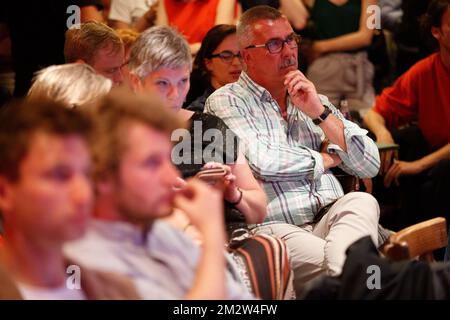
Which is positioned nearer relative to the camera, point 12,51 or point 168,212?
point 168,212

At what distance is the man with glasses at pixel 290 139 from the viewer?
269cm

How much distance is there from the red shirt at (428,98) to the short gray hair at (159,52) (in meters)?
1.76

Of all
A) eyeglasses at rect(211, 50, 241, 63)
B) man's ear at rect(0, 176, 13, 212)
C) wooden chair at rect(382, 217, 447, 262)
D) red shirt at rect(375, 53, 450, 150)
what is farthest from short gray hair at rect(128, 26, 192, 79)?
red shirt at rect(375, 53, 450, 150)

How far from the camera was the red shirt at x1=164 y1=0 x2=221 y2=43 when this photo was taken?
3.97m

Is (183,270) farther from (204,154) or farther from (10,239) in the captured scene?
(204,154)

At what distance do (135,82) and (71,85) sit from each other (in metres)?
0.54

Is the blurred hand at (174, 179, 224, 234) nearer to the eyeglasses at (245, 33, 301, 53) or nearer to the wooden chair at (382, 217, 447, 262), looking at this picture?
the wooden chair at (382, 217, 447, 262)

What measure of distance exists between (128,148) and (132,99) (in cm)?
9

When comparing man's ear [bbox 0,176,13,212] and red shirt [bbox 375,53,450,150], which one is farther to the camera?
red shirt [bbox 375,53,450,150]

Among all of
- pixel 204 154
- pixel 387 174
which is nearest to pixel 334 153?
pixel 204 154

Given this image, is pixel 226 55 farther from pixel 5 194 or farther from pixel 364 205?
pixel 5 194

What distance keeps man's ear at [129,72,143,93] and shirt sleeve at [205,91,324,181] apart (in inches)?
18.5

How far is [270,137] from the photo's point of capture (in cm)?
286
